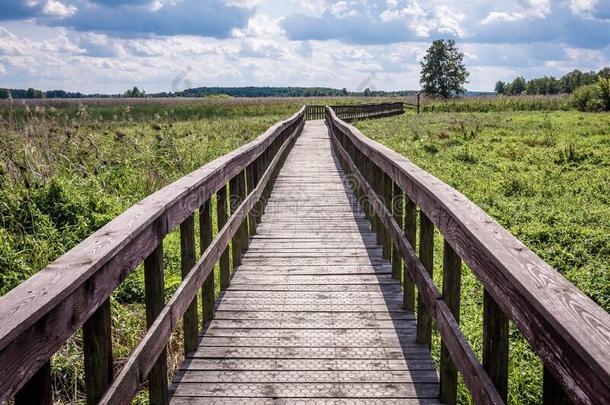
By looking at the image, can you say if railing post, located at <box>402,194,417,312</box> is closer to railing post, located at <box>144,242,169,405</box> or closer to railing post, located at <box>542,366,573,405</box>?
railing post, located at <box>144,242,169,405</box>

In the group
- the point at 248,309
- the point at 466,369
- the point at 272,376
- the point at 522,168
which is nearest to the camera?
the point at 466,369

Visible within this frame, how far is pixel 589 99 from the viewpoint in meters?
38.3

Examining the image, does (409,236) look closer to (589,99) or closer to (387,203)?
(387,203)

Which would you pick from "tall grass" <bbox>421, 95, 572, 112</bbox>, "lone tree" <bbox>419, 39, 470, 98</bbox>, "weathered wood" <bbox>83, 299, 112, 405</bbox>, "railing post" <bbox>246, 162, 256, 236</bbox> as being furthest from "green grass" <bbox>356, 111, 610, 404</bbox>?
"lone tree" <bbox>419, 39, 470, 98</bbox>

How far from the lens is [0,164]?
681 cm

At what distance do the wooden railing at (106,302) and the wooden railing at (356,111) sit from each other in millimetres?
29961

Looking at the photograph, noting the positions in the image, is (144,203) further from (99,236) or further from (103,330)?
(103,330)

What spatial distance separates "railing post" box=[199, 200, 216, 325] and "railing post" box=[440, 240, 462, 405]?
176 cm

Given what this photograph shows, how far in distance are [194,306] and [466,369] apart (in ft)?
6.19

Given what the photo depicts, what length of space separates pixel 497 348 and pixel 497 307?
0.16 metres

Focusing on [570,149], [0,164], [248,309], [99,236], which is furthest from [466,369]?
[570,149]

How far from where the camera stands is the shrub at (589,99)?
36.5 meters

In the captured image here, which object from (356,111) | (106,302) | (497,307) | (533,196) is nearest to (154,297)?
(106,302)

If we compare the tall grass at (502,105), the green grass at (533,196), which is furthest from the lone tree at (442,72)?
the green grass at (533,196)
